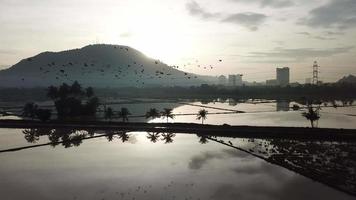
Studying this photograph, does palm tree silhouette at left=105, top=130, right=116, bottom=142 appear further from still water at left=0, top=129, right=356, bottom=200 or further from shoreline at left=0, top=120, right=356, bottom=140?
shoreline at left=0, top=120, right=356, bottom=140

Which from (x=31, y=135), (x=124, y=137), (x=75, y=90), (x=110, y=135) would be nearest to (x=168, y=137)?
(x=124, y=137)

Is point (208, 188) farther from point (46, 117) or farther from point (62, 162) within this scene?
point (46, 117)

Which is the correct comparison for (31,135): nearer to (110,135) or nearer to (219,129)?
(110,135)

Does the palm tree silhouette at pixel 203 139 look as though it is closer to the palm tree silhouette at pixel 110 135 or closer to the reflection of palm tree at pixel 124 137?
the reflection of palm tree at pixel 124 137

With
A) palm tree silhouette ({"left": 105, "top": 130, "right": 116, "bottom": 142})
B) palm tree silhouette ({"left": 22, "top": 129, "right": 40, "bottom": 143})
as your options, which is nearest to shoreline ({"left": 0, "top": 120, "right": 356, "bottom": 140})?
palm tree silhouette ({"left": 105, "top": 130, "right": 116, "bottom": 142})

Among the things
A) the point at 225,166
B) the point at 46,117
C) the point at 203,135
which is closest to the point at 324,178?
the point at 225,166

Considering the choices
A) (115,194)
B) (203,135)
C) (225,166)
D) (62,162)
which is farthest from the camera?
(203,135)

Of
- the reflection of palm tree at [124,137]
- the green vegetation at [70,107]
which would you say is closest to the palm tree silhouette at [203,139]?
the reflection of palm tree at [124,137]

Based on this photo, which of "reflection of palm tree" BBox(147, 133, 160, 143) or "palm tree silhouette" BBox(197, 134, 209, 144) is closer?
"palm tree silhouette" BBox(197, 134, 209, 144)
